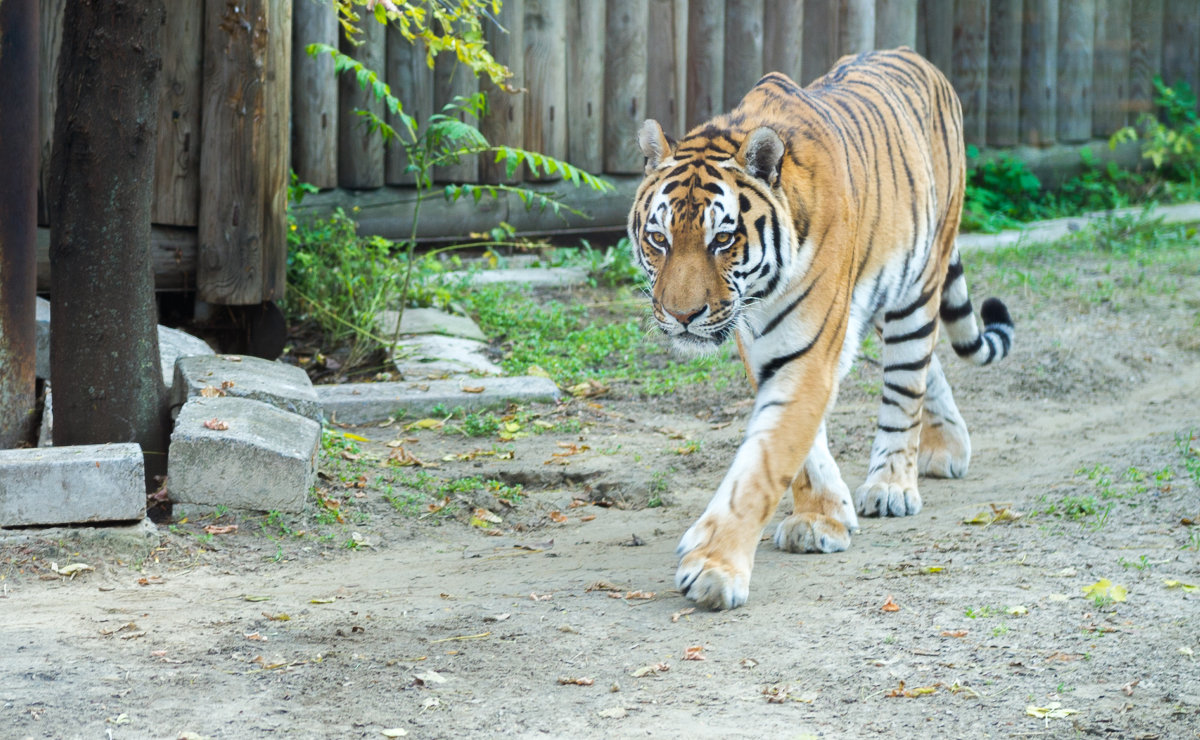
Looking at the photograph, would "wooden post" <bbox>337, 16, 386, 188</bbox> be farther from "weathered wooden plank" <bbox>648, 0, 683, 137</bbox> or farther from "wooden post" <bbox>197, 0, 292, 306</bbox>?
"weathered wooden plank" <bbox>648, 0, 683, 137</bbox>

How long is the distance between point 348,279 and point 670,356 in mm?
1878

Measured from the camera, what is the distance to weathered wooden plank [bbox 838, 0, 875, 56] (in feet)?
33.8

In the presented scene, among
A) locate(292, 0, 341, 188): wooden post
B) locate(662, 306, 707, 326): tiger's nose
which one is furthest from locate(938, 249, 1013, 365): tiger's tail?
locate(292, 0, 341, 188): wooden post

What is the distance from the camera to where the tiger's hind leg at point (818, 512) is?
165 inches

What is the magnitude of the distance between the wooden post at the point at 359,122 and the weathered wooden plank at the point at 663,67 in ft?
7.27

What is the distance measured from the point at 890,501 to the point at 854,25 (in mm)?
6579

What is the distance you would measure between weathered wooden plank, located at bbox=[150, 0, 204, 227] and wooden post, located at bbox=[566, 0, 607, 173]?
3.66m

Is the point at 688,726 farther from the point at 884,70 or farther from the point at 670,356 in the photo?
the point at 670,356

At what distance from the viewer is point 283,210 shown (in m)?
6.27

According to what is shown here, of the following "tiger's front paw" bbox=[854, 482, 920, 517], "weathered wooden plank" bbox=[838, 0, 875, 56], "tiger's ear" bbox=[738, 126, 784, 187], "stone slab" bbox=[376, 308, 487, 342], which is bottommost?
"tiger's front paw" bbox=[854, 482, 920, 517]

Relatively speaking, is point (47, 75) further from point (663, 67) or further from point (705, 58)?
point (705, 58)

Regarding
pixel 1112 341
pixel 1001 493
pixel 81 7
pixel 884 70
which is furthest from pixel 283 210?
pixel 1112 341

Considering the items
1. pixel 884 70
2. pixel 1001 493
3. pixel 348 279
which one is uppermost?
pixel 884 70

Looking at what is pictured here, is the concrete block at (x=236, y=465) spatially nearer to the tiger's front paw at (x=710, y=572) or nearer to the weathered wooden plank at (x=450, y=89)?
the tiger's front paw at (x=710, y=572)
